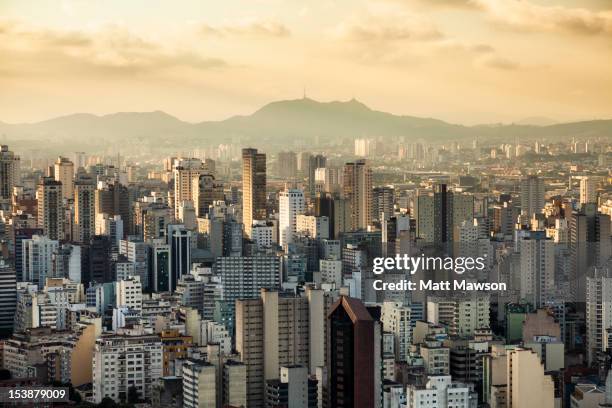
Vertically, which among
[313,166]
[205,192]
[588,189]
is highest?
[313,166]

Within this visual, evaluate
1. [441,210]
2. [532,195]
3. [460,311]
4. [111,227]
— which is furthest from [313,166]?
[460,311]

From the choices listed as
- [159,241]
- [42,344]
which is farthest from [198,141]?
[42,344]

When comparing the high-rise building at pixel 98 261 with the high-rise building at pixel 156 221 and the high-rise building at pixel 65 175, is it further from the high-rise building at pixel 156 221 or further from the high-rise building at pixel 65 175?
the high-rise building at pixel 65 175

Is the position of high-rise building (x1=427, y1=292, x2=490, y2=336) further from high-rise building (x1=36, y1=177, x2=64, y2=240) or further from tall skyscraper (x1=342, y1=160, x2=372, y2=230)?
high-rise building (x1=36, y1=177, x2=64, y2=240)

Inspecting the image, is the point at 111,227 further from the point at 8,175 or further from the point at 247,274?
the point at 247,274

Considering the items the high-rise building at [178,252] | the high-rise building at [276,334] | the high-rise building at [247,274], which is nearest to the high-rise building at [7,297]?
the high-rise building at [178,252]
